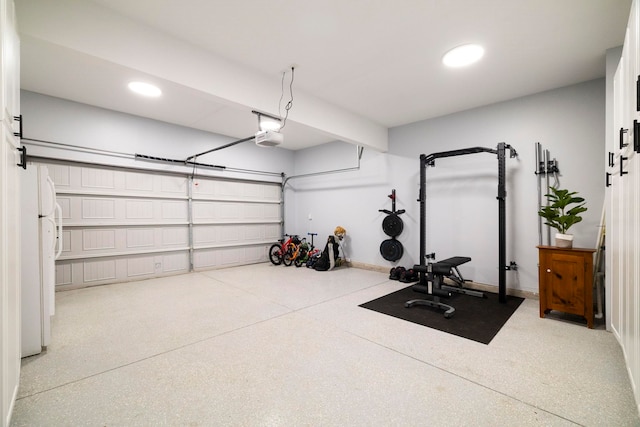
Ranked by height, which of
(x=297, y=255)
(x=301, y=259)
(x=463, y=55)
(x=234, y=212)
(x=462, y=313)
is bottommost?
(x=462, y=313)

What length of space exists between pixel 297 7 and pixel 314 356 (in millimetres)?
3024

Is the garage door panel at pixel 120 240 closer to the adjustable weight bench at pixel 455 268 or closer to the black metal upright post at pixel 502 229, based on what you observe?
the adjustable weight bench at pixel 455 268

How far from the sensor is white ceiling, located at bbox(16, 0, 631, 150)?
2.26 meters

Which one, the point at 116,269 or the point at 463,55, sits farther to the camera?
the point at 116,269

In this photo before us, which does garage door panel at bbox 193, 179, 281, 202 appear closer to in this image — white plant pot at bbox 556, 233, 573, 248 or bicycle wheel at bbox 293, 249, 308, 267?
bicycle wheel at bbox 293, 249, 308, 267

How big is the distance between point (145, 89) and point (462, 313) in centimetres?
533

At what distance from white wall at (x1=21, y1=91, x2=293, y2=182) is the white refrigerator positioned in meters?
2.57

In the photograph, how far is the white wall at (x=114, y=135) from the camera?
4048 mm

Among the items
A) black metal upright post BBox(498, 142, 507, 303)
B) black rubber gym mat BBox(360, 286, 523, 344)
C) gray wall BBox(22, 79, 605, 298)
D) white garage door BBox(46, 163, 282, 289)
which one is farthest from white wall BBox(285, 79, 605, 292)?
white garage door BBox(46, 163, 282, 289)

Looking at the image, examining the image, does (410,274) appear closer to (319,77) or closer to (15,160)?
(319,77)

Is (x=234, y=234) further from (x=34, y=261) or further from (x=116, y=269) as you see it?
(x=34, y=261)

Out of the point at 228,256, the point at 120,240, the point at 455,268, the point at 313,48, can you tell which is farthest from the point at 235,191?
the point at 455,268

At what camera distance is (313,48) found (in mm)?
2879

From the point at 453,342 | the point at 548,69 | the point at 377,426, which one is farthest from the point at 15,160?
the point at 548,69
